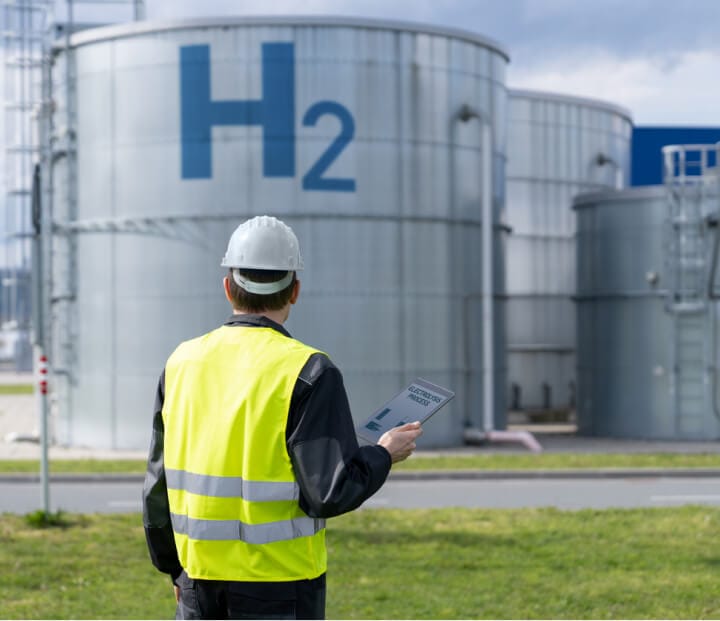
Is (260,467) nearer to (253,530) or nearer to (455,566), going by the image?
(253,530)

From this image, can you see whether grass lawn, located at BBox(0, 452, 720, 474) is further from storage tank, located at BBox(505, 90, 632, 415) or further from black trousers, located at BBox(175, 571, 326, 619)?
black trousers, located at BBox(175, 571, 326, 619)

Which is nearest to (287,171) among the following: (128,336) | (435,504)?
(128,336)

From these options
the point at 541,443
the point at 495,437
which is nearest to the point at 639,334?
the point at 541,443

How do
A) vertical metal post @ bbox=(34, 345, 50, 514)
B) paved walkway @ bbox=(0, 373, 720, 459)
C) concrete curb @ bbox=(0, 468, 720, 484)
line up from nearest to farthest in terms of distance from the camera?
vertical metal post @ bbox=(34, 345, 50, 514) < concrete curb @ bbox=(0, 468, 720, 484) < paved walkway @ bbox=(0, 373, 720, 459)

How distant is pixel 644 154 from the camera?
39.2 meters

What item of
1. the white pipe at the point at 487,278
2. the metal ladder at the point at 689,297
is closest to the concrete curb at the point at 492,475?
the white pipe at the point at 487,278

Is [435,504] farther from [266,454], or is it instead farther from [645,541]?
[266,454]

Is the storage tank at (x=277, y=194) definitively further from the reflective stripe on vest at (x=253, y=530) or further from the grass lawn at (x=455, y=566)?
the reflective stripe on vest at (x=253, y=530)

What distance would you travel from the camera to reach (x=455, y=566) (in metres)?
9.54

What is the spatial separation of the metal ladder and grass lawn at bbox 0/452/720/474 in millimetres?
3234

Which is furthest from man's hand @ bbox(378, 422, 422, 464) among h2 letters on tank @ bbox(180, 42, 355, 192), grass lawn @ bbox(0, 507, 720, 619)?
h2 letters on tank @ bbox(180, 42, 355, 192)

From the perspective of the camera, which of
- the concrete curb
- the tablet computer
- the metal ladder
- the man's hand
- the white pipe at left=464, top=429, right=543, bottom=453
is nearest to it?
the man's hand

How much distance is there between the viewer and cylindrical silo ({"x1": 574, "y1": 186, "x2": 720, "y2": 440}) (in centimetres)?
2231

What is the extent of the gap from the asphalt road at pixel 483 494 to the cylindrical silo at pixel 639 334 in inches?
222
